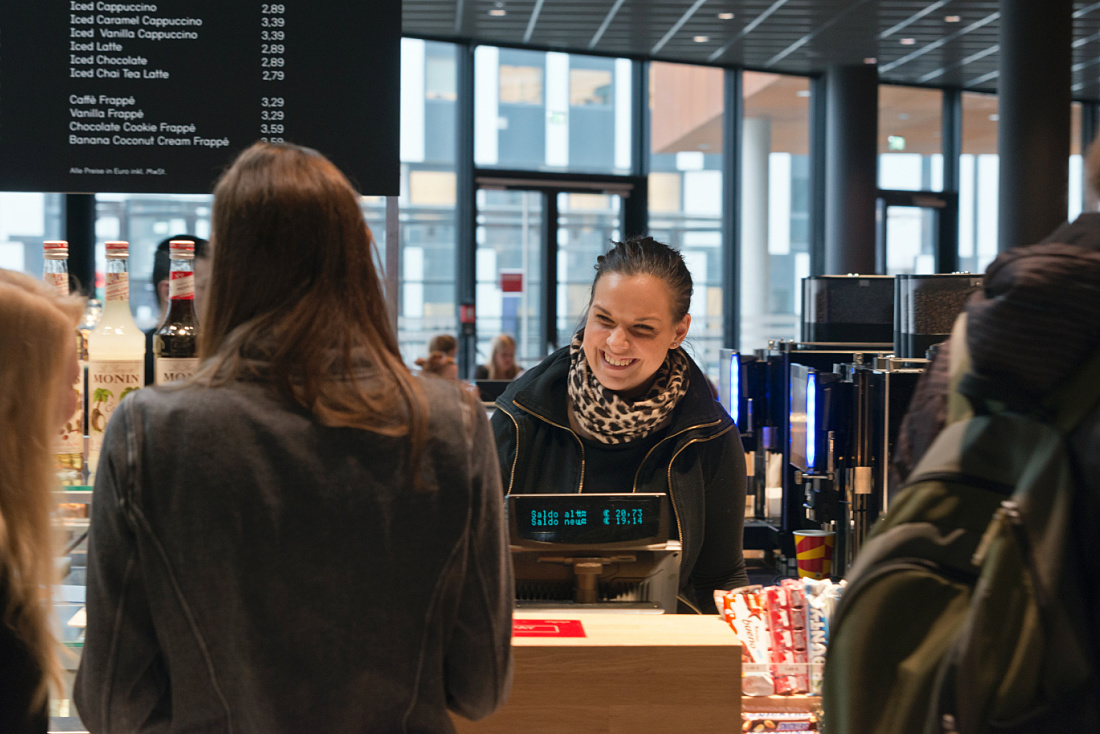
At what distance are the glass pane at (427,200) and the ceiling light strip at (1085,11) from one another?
466cm

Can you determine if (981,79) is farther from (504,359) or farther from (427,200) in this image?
(504,359)

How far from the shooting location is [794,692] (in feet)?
4.70

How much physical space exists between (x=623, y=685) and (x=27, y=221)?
6.34 meters

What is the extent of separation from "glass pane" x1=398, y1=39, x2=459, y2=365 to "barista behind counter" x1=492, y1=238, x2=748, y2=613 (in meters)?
6.00

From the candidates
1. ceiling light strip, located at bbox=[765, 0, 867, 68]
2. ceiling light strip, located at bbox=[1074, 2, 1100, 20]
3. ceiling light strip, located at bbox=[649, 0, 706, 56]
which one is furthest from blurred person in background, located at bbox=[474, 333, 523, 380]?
ceiling light strip, located at bbox=[1074, 2, 1100, 20]

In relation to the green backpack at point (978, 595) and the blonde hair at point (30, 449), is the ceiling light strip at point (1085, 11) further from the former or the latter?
the blonde hair at point (30, 449)

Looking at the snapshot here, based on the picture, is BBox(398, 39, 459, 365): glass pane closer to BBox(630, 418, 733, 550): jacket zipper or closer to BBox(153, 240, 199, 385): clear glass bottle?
BBox(630, 418, 733, 550): jacket zipper

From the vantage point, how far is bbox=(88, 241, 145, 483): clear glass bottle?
1538mm

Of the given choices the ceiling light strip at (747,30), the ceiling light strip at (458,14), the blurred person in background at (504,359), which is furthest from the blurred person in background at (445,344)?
the ceiling light strip at (747,30)

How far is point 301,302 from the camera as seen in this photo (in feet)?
3.26

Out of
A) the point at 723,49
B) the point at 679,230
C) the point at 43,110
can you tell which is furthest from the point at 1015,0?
the point at 43,110

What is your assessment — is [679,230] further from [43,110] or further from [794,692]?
[794,692]

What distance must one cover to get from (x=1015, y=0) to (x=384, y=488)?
6.49 metres

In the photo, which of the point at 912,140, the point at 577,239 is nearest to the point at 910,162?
the point at 912,140
